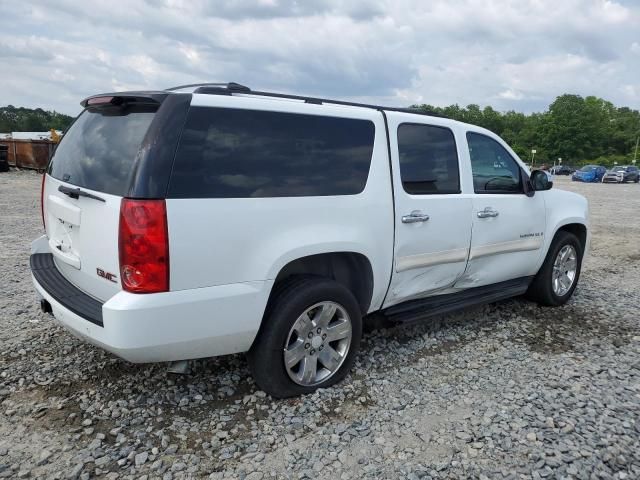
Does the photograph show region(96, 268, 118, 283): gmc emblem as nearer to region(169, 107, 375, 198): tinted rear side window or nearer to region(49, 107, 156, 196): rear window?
region(49, 107, 156, 196): rear window

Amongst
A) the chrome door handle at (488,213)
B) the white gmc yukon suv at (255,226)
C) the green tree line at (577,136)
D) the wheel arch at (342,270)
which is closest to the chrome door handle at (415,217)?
the white gmc yukon suv at (255,226)

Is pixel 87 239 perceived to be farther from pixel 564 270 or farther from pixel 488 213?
pixel 564 270

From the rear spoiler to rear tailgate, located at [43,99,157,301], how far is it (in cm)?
4

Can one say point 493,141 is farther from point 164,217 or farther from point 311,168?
point 164,217

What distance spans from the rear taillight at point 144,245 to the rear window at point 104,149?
0.16 metres

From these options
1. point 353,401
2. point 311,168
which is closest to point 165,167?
point 311,168

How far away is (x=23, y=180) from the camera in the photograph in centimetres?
1858

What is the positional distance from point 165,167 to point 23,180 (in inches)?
754

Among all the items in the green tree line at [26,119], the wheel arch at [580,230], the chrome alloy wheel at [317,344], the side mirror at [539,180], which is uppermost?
the green tree line at [26,119]

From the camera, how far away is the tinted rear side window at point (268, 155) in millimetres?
2664

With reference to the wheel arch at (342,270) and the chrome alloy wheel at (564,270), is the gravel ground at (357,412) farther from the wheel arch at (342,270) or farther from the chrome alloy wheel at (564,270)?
the chrome alloy wheel at (564,270)

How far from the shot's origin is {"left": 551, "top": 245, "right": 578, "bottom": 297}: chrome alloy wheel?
520 centimetres

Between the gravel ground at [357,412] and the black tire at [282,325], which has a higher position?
the black tire at [282,325]

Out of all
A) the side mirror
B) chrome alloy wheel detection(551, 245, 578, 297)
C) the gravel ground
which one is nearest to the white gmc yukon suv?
the gravel ground
